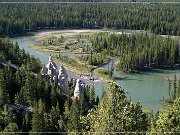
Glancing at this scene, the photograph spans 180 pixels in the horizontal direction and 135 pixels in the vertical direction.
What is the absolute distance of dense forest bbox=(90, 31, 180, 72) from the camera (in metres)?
104

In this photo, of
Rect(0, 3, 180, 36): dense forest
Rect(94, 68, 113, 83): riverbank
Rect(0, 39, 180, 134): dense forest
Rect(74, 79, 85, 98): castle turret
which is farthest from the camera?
Rect(0, 3, 180, 36): dense forest

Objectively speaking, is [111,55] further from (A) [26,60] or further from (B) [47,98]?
(B) [47,98]

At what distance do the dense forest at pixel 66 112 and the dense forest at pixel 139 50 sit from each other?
35405 mm

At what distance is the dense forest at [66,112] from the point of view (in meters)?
21.9

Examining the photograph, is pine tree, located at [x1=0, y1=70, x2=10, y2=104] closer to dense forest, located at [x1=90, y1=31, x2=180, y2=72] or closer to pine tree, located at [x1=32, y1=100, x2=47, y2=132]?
pine tree, located at [x1=32, y1=100, x2=47, y2=132]

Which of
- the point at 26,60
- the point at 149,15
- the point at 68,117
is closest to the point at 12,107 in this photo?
the point at 68,117

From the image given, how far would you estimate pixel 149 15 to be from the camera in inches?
7190

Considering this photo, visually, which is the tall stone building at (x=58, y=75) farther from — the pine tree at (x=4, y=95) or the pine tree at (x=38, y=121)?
the pine tree at (x=38, y=121)

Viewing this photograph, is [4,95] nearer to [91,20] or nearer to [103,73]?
[103,73]

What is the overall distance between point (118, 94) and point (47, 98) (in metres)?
39.4

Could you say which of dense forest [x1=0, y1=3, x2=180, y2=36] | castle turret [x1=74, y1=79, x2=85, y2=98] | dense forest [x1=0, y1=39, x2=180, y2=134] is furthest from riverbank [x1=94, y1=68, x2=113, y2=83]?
dense forest [x1=0, y1=3, x2=180, y2=36]

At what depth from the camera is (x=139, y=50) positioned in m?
113

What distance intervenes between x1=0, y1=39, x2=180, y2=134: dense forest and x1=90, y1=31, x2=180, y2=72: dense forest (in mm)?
35405

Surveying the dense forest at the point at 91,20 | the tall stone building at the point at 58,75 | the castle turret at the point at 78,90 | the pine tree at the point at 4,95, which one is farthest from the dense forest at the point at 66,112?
the dense forest at the point at 91,20
